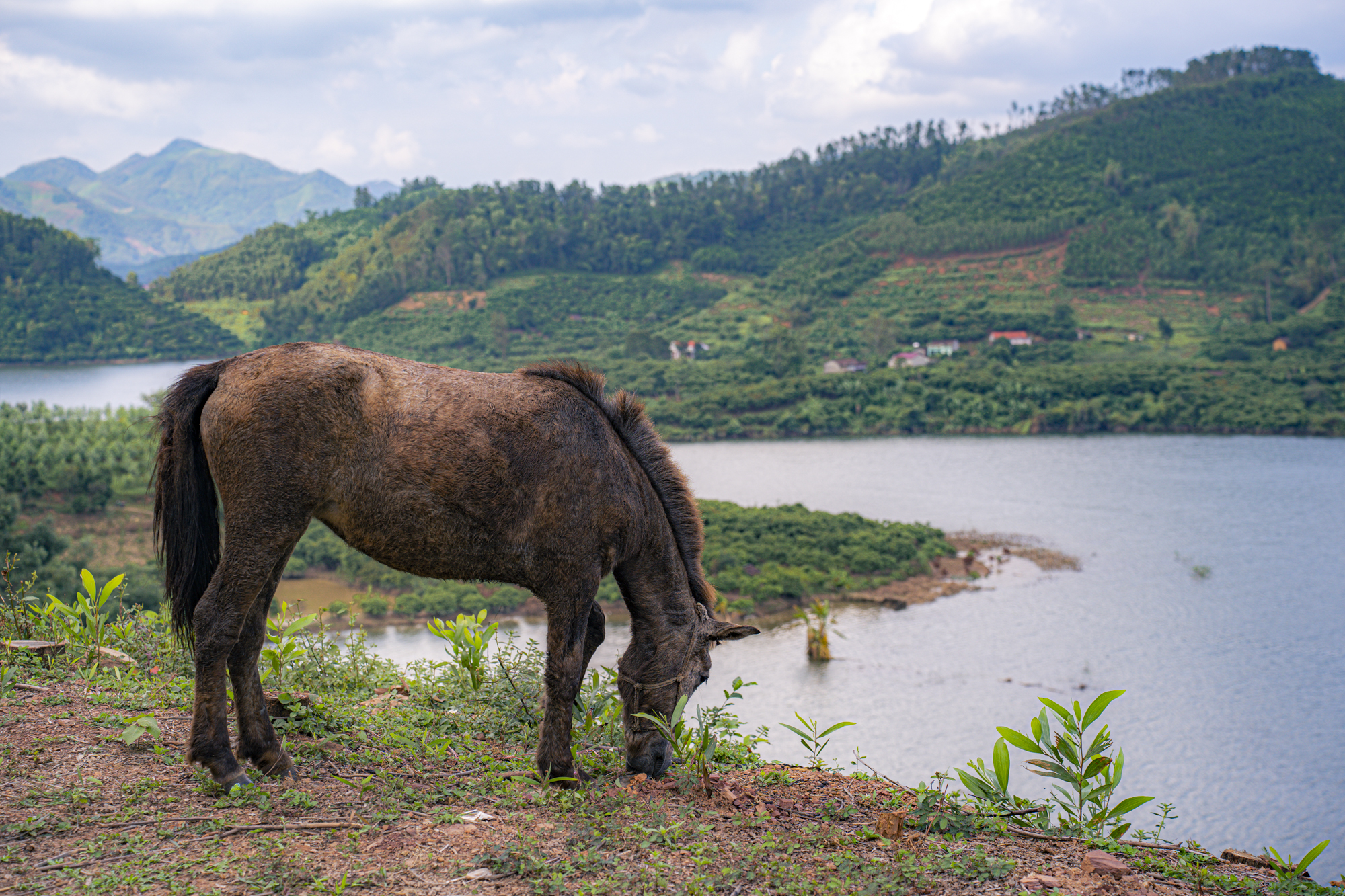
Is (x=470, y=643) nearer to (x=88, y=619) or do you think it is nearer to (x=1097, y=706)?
(x=88, y=619)

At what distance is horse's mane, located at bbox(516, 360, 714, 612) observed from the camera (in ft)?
14.3

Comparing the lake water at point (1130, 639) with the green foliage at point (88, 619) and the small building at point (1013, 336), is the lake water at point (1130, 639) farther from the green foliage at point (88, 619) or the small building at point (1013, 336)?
the small building at point (1013, 336)

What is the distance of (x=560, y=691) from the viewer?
4125 mm

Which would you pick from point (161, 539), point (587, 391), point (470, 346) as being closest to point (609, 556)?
point (587, 391)

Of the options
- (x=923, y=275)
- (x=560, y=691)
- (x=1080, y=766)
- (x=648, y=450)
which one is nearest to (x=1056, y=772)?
(x=1080, y=766)

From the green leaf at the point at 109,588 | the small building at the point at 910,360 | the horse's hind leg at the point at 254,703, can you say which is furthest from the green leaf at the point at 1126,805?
the small building at the point at 910,360

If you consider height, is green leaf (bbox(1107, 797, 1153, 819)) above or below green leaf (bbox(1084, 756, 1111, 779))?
below

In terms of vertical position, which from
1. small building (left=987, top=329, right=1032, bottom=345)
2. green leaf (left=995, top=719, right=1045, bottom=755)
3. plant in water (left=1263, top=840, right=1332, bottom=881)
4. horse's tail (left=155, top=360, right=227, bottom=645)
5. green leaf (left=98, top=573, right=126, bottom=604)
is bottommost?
plant in water (left=1263, top=840, right=1332, bottom=881)

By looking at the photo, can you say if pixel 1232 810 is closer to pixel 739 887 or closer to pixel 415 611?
pixel 739 887

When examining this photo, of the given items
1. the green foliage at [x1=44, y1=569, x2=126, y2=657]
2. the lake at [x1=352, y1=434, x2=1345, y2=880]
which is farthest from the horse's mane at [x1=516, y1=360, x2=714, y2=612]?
the lake at [x1=352, y1=434, x2=1345, y2=880]

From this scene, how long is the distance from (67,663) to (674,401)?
45.9 meters

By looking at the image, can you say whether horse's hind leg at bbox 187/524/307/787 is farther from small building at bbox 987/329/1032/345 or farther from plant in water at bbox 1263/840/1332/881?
small building at bbox 987/329/1032/345

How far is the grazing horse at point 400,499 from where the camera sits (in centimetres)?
380

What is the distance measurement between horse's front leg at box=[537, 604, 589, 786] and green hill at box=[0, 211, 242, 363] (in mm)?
71971
